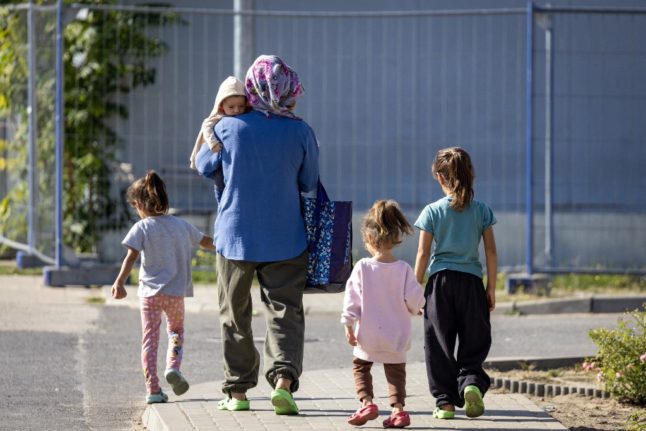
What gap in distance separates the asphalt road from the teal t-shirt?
170 centimetres

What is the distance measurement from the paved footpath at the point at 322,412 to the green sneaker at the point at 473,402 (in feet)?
0.17

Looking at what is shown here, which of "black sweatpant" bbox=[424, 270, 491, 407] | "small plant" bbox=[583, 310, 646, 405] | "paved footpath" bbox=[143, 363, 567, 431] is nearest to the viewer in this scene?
"paved footpath" bbox=[143, 363, 567, 431]

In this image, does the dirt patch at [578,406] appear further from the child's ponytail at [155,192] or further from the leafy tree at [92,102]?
the leafy tree at [92,102]

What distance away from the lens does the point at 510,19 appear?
16.3 m

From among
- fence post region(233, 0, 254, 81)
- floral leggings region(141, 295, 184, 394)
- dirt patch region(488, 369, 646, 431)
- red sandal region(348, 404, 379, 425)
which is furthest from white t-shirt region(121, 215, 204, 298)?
fence post region(233, 0, 254, 81)

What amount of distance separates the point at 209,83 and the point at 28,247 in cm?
261

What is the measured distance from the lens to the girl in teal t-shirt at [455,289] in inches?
286

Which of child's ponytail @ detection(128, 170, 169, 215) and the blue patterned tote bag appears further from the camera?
child's ponytail @ detection(128, 170, 169, 215)

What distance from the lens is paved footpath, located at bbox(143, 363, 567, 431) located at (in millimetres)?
7042

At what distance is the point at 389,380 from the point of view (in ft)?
23.0

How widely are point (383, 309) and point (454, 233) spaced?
614 millimetres

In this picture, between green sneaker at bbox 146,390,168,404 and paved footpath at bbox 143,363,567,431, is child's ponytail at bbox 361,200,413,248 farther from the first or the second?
green sneaker at bbox 146,390,168,404

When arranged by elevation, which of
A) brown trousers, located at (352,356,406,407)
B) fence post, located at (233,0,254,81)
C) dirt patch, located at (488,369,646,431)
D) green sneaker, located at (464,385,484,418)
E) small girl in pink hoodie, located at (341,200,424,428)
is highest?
fence post, located at (233,0,254,81)

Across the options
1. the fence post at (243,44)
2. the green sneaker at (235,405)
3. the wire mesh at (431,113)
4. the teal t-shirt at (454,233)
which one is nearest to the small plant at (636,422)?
the teal t-shirt at (454,233)
